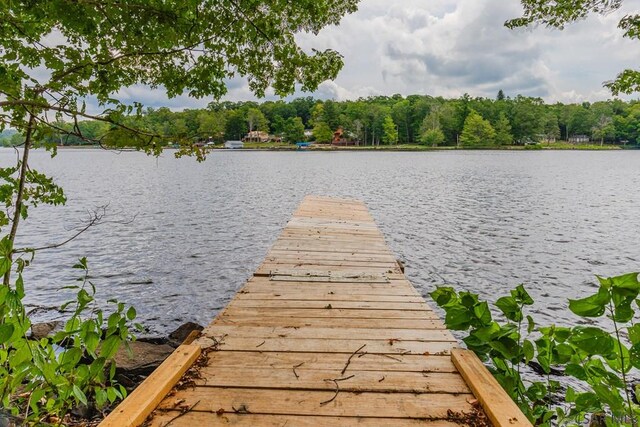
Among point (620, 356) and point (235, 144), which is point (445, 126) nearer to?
point (235, 144)

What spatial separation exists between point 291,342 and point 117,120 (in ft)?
6.81

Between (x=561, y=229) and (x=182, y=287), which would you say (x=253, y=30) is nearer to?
(x=182, y=287)

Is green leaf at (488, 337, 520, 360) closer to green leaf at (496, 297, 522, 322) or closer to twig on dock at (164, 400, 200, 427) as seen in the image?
green leaf at (496, 297, 522, 322)

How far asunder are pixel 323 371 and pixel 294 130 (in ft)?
347

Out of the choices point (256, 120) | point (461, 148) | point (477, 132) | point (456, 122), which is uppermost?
point (256, 120)

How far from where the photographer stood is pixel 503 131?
90.9 meters

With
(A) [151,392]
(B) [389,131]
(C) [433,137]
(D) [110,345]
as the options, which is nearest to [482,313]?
(A) [151,392]

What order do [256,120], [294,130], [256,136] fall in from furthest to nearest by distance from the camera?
[256,136], [294,130], [256,120]

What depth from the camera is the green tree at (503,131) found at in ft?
297

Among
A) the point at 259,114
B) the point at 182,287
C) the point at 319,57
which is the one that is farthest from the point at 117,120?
the point at 259,114

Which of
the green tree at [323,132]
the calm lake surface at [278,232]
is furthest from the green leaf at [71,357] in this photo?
the green tree at [323,132]

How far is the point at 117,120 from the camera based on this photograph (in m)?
2.75

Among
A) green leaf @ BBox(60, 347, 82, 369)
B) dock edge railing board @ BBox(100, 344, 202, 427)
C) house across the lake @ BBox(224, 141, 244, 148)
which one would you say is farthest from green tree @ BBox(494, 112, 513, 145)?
green leaf @ BBox(60, 347, 82, 369)

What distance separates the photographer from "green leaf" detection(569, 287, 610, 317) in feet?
6.42
